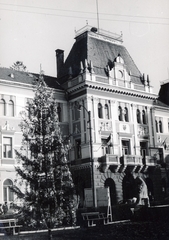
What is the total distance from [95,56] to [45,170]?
24951mm

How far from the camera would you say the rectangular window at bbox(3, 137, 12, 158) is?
32.3 meters

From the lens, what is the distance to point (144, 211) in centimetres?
2217

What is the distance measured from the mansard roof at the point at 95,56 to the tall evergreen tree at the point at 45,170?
68.8 ft

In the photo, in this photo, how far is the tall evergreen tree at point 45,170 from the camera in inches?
614

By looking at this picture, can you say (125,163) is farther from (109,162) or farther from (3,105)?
(3,105)

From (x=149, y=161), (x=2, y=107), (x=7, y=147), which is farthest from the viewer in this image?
(x=149, y=161)

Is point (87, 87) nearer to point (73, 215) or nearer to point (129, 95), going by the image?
point (129, 95)

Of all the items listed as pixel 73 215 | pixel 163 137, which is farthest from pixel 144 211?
pixel 163 137

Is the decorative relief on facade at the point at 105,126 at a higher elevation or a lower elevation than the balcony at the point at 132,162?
higher

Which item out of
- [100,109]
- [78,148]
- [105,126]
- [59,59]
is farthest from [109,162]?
[59,59]

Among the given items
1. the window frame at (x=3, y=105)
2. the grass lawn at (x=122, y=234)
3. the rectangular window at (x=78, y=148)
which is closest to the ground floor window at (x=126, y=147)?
the rectangular window at (x=78, y=148)

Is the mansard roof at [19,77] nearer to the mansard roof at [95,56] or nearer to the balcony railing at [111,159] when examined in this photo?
the mansard roof at [95,56]

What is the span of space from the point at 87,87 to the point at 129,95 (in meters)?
5.71

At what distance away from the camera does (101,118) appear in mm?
36375
